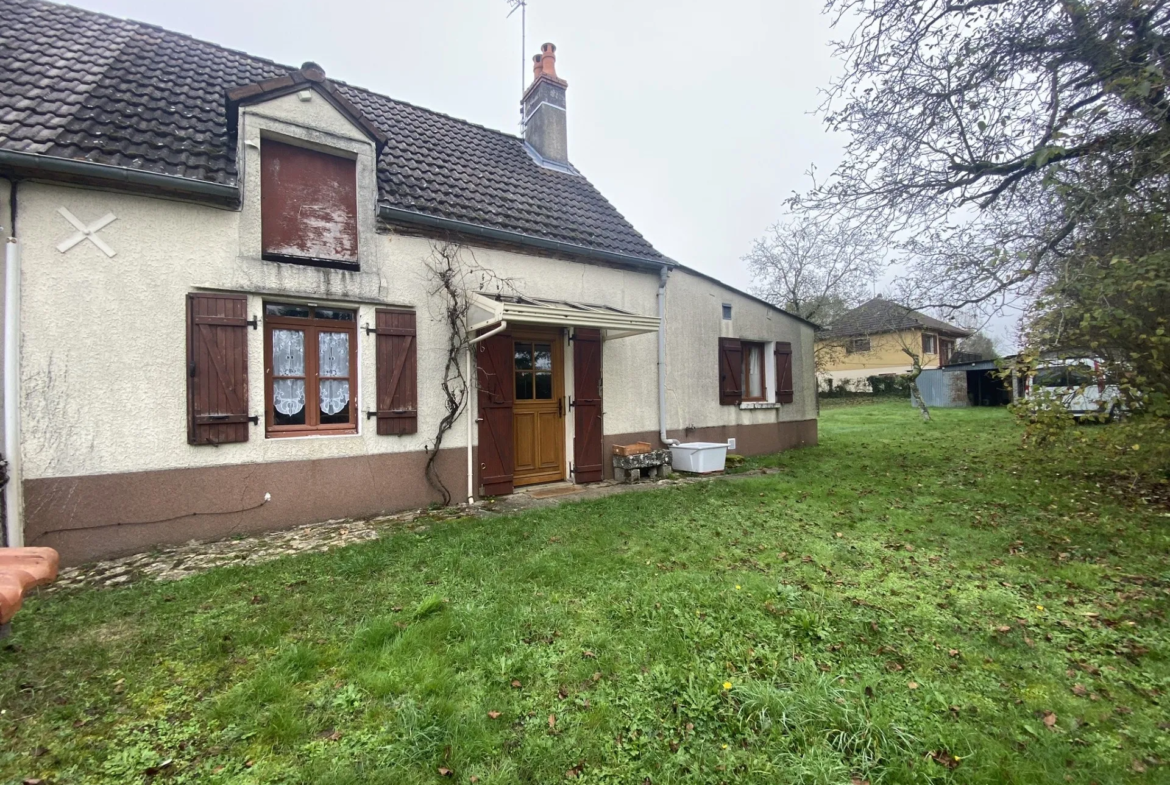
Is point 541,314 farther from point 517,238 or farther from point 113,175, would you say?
point 113,175

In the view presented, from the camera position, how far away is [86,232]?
4.53 metres

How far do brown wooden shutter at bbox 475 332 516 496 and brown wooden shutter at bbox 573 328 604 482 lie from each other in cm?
114

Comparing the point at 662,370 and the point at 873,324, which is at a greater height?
the point at 873,324

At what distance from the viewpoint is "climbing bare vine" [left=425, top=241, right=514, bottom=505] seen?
20.7 feet

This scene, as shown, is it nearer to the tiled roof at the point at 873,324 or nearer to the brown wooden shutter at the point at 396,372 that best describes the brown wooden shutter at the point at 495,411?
the brown wooden shutter at the point at 396,372

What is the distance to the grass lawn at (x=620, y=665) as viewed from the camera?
2023 millimetres

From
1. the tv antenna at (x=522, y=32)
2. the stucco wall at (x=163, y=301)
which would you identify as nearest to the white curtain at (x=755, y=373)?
the stucco wall at (x=163, y=301)

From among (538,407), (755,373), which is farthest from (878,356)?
(538,407)

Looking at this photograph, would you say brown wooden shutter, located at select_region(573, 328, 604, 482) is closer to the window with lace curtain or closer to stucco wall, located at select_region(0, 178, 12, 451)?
the window with lace curtain

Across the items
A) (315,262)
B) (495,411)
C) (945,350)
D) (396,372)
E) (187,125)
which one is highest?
(187,125)

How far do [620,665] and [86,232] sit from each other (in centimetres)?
613

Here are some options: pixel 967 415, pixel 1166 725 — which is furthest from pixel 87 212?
pixel 967 415

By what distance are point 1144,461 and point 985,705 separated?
7.94 meters

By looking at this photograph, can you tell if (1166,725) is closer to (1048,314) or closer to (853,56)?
(1048,314)
